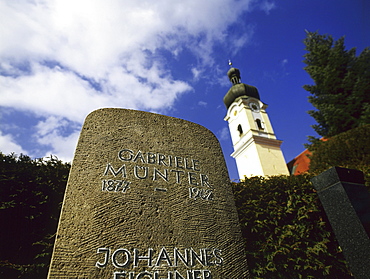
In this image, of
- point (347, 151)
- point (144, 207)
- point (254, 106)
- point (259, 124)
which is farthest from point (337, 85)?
point (254, 106)

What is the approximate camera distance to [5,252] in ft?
9.29

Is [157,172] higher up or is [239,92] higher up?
[239,92]

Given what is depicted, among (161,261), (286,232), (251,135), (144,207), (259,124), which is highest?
(259,124)

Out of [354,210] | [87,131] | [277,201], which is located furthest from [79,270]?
[354,210]

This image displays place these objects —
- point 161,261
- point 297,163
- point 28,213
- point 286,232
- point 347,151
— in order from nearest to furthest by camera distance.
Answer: point 161,261 < point 28,213 < point 286,232 < point 347,151 < point 297,163

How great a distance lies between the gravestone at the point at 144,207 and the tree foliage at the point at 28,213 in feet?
4.39

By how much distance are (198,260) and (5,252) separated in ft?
8.17

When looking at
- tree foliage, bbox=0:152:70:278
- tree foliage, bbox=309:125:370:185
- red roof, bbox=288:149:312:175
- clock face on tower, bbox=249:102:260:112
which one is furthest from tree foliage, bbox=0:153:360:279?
clock face on tower, bbox=249:102:260:112

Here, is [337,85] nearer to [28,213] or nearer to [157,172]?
[157,172]

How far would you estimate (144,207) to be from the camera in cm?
229

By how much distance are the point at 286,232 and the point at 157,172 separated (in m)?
2.40

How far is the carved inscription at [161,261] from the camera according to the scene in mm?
1917

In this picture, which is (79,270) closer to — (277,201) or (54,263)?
(54,263)

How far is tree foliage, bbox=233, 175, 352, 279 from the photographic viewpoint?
335 centimetres
